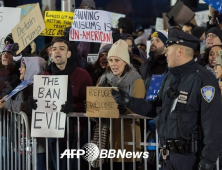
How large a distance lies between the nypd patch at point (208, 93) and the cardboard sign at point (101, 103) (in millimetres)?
1454

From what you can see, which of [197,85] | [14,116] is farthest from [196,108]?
[14,116]

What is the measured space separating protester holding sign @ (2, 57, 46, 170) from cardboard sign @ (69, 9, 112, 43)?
1.05 m

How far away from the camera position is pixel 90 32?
8.42m

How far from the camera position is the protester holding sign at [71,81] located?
6633 millimetres

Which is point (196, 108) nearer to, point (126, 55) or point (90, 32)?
point (126, 55)

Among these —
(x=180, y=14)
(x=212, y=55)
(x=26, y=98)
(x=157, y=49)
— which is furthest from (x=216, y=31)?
(x=26, y=98)

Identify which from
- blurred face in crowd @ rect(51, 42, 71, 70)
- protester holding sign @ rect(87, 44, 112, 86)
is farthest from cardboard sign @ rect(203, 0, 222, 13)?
blurred face in crowd @ rect(51, 42, 71, 70)

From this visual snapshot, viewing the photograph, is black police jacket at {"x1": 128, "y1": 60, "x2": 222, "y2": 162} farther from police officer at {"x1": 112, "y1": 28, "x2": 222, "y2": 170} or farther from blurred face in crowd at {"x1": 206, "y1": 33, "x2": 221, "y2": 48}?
blurred face in crowd at {"x1": 206, "y1": 33, "x2": 221, "y2": 48}

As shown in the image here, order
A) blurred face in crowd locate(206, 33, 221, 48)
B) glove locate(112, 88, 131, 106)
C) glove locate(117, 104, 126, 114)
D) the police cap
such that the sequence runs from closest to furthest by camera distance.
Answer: the police cap < glove locate(112, 88, 131, 106) < glove locate(117, 104, 126, 114) < blurred face in crowd locate(206, 33, 221, 48)

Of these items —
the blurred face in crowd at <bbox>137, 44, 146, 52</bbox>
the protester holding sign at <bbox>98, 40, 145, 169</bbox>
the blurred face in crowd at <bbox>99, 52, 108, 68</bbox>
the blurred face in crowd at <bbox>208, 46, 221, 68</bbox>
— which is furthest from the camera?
the blurred face in crowd at <bbox>137, 44, 146, 52</bbox>

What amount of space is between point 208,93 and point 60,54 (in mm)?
2633

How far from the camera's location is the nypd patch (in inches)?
192

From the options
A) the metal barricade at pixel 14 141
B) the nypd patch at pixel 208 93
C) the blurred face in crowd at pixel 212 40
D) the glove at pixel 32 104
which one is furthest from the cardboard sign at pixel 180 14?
the nypd patch at pixel 208 93

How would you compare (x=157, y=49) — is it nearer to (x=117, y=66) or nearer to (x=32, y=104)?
(x=117, y=66)
